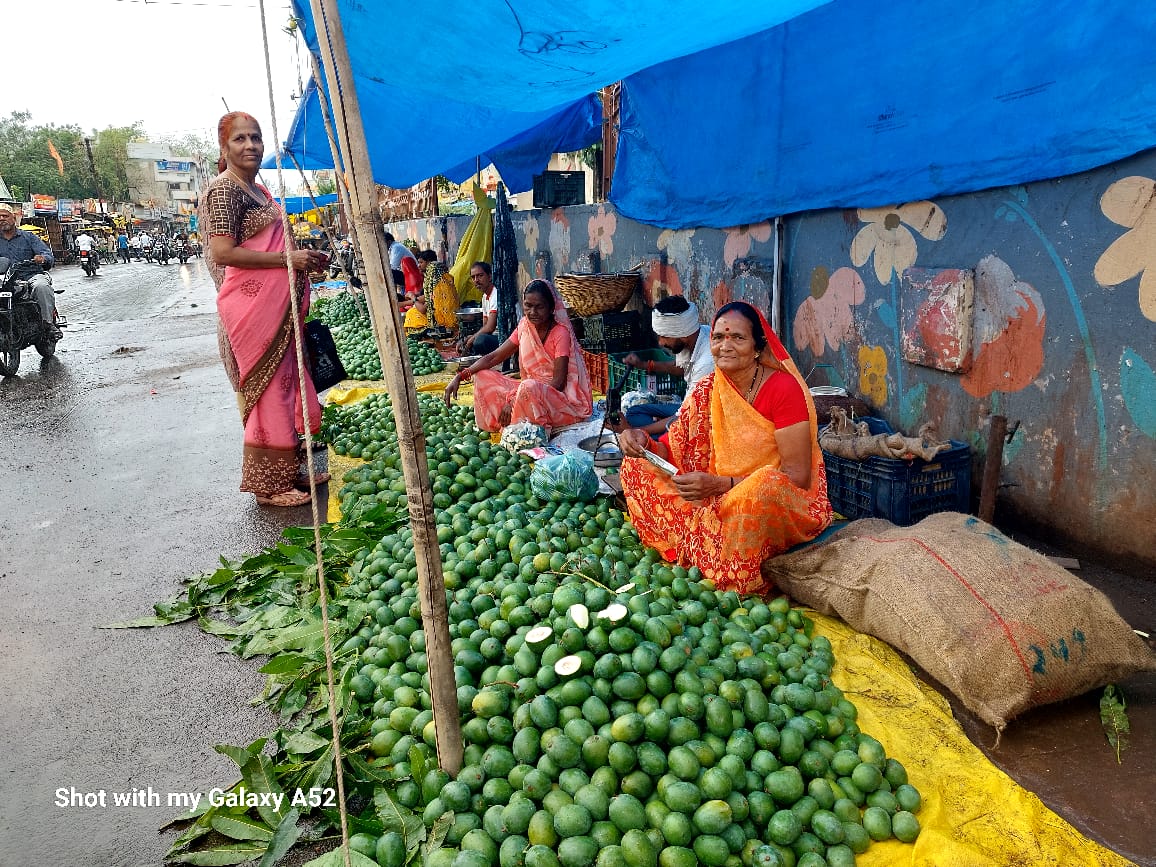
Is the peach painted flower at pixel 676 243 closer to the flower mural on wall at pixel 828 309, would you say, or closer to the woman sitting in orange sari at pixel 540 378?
the woman sitting in orange sari at pixel 540 378

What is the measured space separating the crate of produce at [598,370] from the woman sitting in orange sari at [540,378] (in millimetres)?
1600

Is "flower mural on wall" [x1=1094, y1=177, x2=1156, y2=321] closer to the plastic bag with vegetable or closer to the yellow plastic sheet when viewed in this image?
the yellow plastic sheet

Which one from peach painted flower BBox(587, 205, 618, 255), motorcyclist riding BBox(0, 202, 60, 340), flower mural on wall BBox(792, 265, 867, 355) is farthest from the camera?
motorcyclist riding BBox(0, 202, 60, 340)

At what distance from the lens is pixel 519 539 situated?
3.60 metres

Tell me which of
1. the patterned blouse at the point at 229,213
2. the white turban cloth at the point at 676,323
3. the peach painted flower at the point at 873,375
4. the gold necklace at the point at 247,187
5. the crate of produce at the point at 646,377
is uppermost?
the gold necklace at the point at 247,187

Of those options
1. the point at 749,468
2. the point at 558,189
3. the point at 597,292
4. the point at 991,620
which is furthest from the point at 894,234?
the point at 558,189

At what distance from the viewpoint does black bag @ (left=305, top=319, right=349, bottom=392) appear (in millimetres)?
5719

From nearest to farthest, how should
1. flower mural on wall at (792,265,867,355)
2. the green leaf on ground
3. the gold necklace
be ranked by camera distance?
the green leaf on ground
the gold necklace
flower mural on wall at (792,265,867,355)

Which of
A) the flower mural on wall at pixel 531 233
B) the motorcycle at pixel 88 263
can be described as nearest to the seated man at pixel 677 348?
the flower mural on wall at pixel 531 233

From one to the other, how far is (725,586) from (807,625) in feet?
1.36

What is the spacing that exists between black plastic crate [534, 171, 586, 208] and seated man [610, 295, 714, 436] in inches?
210

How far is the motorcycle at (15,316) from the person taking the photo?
34.8 ft

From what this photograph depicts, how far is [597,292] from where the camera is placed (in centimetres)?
726

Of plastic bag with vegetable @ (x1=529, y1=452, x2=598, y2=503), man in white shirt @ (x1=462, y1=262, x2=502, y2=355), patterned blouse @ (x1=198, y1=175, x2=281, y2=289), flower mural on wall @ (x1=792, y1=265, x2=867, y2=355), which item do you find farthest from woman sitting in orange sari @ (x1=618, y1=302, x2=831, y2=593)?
man in white shirt @ (x1=462, y1=262, x2=502, y2=355)
